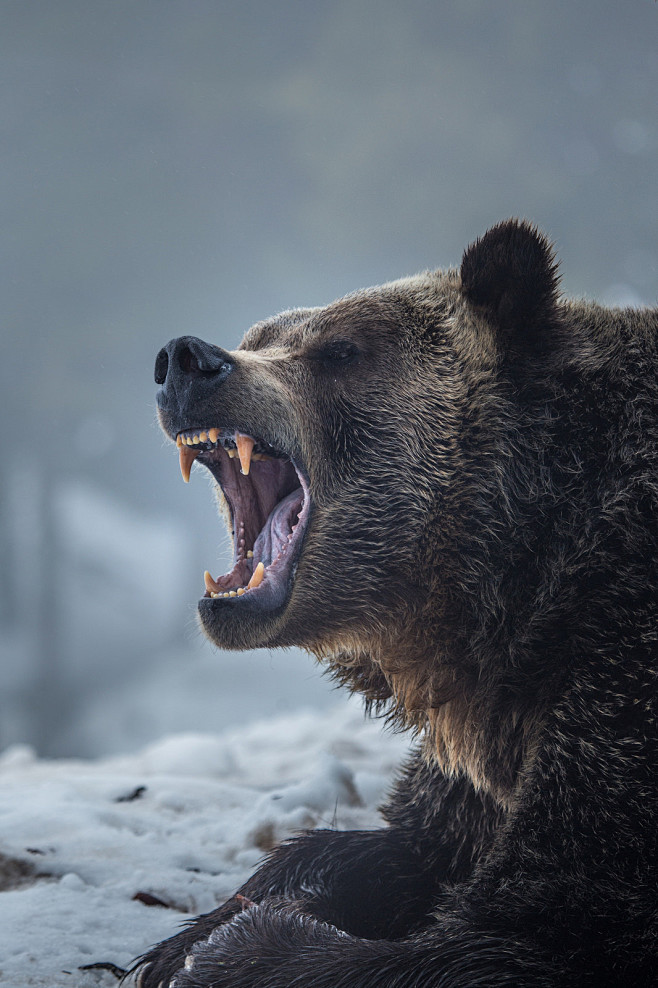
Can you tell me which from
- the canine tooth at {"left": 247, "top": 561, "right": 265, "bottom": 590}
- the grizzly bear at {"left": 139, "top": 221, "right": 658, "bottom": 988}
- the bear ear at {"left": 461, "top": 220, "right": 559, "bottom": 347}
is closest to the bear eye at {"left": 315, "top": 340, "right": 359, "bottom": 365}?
the grizzly bear at {"left": 139, "top": 221, "right": 658, "bottom": 988}

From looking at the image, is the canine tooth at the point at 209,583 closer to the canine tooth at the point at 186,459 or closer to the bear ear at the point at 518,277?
the canine tooth at the point at 186,459

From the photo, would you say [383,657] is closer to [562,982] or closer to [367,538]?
[367,538]

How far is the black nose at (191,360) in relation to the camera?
8.13ft

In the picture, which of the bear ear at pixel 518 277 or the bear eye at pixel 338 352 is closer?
the bear ear at pixel 518 277

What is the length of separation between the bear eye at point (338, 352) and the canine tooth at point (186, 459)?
503 mm

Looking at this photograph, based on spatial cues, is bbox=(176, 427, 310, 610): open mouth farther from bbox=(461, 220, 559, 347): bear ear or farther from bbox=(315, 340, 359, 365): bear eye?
bbox=(461, 220, 559, 347): bear ear

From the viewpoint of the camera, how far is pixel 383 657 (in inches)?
104

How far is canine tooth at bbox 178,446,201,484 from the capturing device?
2740 millimetres

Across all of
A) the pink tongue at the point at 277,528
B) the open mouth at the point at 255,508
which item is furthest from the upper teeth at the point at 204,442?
the pink tongue at the point at 277,528

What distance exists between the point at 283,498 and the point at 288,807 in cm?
189

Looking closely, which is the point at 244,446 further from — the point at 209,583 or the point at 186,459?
the point at 209,583

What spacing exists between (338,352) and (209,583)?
0.81 meters

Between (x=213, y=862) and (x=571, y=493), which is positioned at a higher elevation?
(x=571, y=493)

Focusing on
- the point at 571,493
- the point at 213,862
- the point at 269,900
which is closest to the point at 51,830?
the point at 213,862
